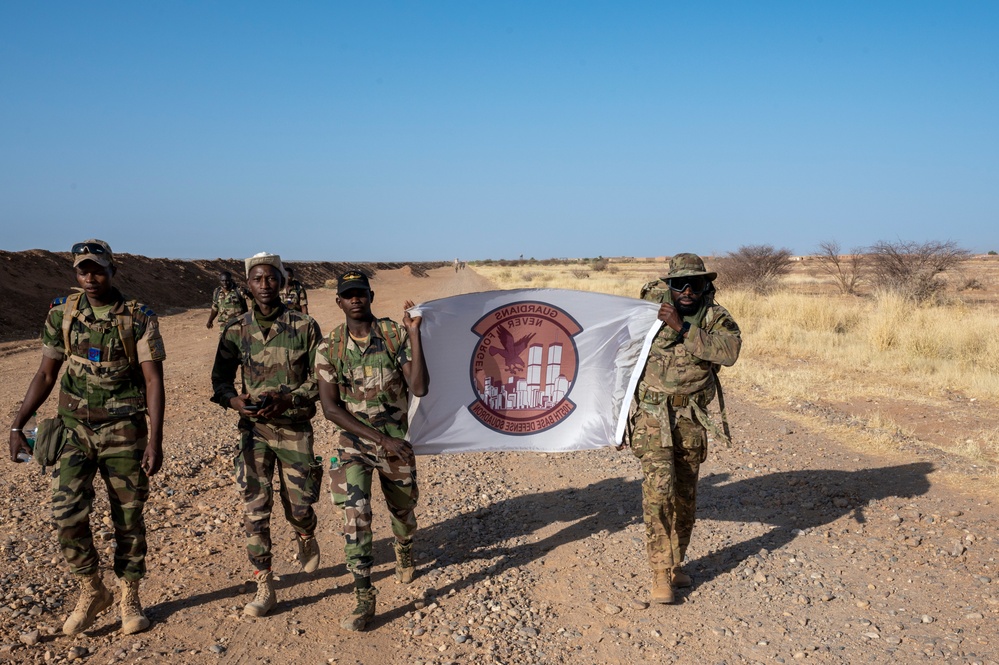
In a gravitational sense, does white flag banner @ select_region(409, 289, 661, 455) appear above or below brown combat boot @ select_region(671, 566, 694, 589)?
above

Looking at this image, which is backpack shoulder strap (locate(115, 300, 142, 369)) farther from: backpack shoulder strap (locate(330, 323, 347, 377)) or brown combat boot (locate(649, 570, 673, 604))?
brown combat boot (locate(649, 570, 673, 604))

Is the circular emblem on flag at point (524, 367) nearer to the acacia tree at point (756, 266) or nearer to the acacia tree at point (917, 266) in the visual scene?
the acacia tree at point (917, 266)

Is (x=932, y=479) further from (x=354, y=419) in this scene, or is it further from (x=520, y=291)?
(x=354, y=419)

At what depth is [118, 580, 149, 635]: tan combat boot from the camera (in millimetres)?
4152

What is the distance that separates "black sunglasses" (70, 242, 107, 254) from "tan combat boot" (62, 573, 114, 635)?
5.85 ft

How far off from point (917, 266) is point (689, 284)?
902 inches

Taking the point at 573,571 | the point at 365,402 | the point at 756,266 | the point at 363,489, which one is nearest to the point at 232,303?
the point at 365,402

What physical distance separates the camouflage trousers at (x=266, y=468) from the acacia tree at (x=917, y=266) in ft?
73.0

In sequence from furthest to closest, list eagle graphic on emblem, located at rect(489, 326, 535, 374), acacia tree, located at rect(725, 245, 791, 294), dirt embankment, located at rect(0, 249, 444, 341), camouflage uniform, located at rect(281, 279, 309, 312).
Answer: acacia tree, located at rect(725, 245, 791, 294) < dirt embankment, located at rect(0, 249, 444, 341) < camouflage uniform, located at rect(281, 279, 309, 312) < eagle graphic on emblem, located at rect(489, 326, 535, 374)

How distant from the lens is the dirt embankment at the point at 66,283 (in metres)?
20.5

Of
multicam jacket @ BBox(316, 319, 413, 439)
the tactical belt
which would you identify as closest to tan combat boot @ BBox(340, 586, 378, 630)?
multicam jacket @ BBox(316, 319, 413, 439)

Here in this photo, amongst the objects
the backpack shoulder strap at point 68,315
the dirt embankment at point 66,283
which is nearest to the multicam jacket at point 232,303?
the dirt embankment at point 66,283

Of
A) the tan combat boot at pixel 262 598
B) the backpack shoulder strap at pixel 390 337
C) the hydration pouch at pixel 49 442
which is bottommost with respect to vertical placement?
the tan combat boot at pixel 262 598

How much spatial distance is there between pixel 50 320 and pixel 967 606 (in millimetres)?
5550
